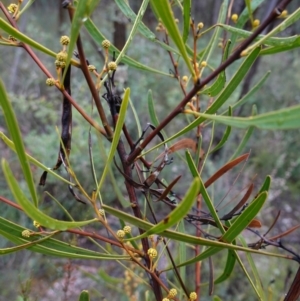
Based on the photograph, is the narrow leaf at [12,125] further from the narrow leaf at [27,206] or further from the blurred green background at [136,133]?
the blurred green background at [136,133]

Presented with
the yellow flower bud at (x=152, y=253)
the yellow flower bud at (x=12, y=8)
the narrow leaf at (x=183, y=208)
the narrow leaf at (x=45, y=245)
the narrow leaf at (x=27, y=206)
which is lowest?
the narrow leaf at (x=45, y=245)

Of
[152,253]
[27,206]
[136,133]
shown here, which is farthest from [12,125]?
[136,133]

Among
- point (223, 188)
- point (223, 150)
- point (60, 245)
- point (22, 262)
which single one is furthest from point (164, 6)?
point (223, 150)

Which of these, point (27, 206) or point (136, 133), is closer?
point (27, 206)

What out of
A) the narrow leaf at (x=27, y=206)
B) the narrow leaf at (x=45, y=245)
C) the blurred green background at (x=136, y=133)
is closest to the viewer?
the narrow leaf at (x=27, y=206)

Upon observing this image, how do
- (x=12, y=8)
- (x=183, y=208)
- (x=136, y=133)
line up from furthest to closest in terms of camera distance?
(x=136, y=133) < (x=12, y=8) < (x=183, y=208)

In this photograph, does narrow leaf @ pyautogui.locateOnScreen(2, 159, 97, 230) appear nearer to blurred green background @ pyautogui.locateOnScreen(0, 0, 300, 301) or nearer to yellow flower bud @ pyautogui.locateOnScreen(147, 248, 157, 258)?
yellow flower bud @ pyautogui.locateOnScreen(147, 248, 157, 258)

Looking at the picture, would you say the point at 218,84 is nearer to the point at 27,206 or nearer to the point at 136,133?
the point at 27,206

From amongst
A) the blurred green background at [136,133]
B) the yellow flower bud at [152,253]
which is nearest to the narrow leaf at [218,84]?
the yellow flower bud at [152,253]

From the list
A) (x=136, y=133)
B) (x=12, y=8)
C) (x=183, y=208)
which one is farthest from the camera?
(x=136, y=133)

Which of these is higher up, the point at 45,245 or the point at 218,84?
the point at 218,84

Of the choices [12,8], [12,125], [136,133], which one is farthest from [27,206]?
[136,133]
